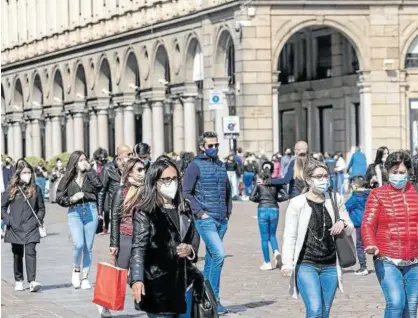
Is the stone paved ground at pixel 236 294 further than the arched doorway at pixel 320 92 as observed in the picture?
No

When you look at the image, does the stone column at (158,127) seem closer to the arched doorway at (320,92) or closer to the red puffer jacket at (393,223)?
the arched doorway at (320,92)

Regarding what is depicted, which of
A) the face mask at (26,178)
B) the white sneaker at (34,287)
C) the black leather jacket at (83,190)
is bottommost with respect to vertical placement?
the white sneaker at (34,287)

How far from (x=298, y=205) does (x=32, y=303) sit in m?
6.41

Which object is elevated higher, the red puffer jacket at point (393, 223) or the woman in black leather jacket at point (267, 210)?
the red puffer jacket at point (393, 223)

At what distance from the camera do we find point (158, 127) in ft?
195

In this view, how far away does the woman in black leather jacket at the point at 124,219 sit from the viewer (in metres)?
14.3

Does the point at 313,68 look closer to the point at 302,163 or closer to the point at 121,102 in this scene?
the point at 121,102

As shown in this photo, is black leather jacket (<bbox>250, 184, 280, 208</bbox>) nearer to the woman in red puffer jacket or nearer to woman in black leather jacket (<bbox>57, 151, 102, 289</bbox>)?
woman in black leather jacket (<bbox>57, 151, 102, 289</bbox>)

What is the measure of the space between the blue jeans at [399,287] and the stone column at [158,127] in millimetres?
46914

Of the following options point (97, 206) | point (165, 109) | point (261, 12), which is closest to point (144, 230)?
point (97, 206)

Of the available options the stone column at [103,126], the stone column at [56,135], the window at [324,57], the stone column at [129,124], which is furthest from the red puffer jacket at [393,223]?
the stone column at [56,135]

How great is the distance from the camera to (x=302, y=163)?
17953mm

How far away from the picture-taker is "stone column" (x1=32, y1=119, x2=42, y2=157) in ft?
259

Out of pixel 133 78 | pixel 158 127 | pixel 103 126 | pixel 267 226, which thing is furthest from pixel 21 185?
pixel 103 126
